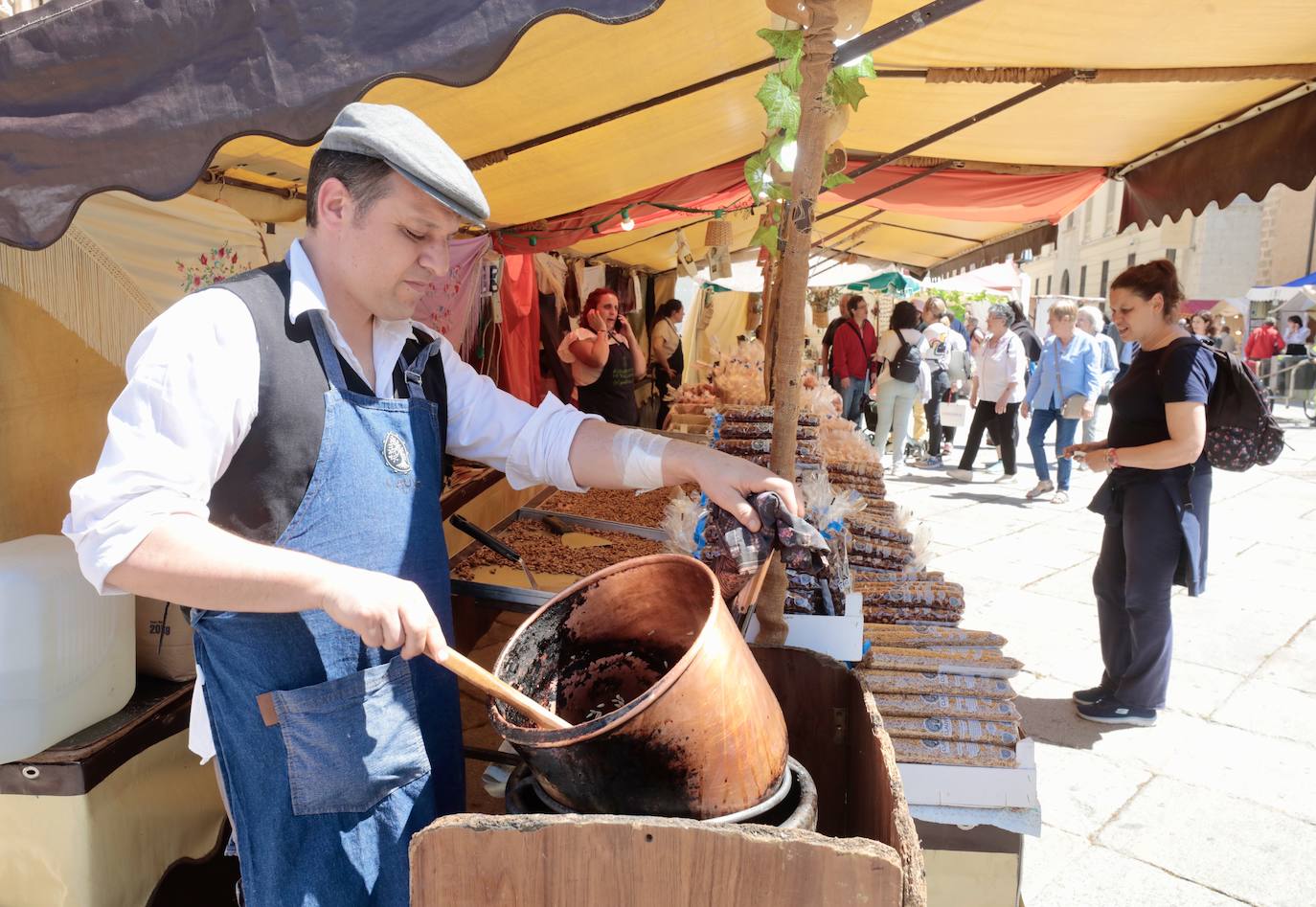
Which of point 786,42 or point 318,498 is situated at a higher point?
point 786,42

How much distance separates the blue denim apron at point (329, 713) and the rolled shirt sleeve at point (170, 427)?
147mm

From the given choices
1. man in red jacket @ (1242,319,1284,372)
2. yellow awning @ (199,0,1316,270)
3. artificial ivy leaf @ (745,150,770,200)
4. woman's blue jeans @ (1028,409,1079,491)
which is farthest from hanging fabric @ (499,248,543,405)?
man in red jacket @ (1242,319,1284,372)

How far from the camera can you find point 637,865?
3.21 feet

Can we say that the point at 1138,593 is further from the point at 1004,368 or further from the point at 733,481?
the point at 1004,368

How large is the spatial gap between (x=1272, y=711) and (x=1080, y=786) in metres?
1.37

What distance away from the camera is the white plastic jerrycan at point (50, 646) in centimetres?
196

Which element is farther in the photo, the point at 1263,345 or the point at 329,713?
the point at 1263,345

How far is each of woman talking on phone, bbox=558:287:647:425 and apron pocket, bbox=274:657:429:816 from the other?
556 centimetres

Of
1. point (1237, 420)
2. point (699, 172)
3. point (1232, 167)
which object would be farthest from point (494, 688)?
point (699, 172)

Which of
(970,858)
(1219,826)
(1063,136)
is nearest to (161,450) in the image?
(970,858)

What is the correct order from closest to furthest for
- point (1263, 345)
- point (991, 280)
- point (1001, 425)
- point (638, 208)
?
point (638, 208), point (1001, 425), point (991, 280), point (1263, 345)

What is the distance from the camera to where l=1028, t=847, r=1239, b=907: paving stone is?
2754 mm

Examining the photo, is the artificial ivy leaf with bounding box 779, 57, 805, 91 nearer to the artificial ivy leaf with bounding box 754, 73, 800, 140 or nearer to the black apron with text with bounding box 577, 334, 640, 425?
the artificial ivy leaf with bounding box 754, 73, 800, 140

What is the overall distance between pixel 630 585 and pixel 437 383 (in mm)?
583
